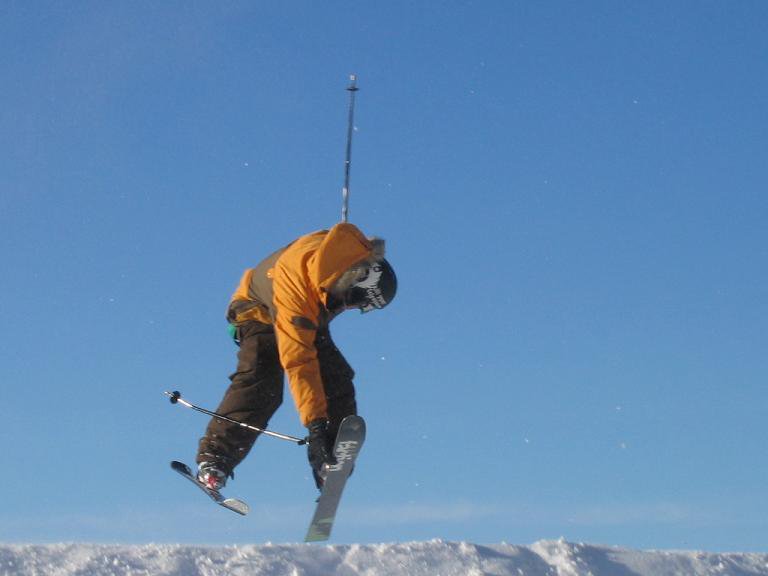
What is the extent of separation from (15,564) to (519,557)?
340 centimetres

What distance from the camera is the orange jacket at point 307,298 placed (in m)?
7.28

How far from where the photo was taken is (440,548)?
795 cm

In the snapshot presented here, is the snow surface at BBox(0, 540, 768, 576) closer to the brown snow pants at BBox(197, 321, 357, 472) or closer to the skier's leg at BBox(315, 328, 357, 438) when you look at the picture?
the brown snow pants at BBox(197, 321, 357, 472)

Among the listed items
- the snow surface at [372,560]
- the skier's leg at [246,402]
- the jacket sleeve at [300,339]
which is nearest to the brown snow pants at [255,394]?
the skier's leg at [246,402]

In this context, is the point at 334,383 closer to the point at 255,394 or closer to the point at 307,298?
the point at 255,394

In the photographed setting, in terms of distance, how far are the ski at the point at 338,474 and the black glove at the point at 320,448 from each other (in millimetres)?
43

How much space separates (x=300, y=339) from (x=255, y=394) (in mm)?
785

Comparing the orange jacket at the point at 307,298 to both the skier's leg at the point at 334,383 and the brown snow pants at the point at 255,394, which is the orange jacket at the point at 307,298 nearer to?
the skier's leg at the point at 334,383

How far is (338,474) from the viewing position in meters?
7.36

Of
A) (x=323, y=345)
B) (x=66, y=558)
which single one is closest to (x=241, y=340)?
(x=323, y=345)

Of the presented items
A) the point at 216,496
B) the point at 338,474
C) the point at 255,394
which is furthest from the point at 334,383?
the point at 216,496

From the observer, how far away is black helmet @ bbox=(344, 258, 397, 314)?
7.50 metres

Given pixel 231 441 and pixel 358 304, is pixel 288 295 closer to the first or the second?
pixel 358 304

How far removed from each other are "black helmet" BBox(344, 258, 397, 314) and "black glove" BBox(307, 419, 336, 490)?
83 centimetres
